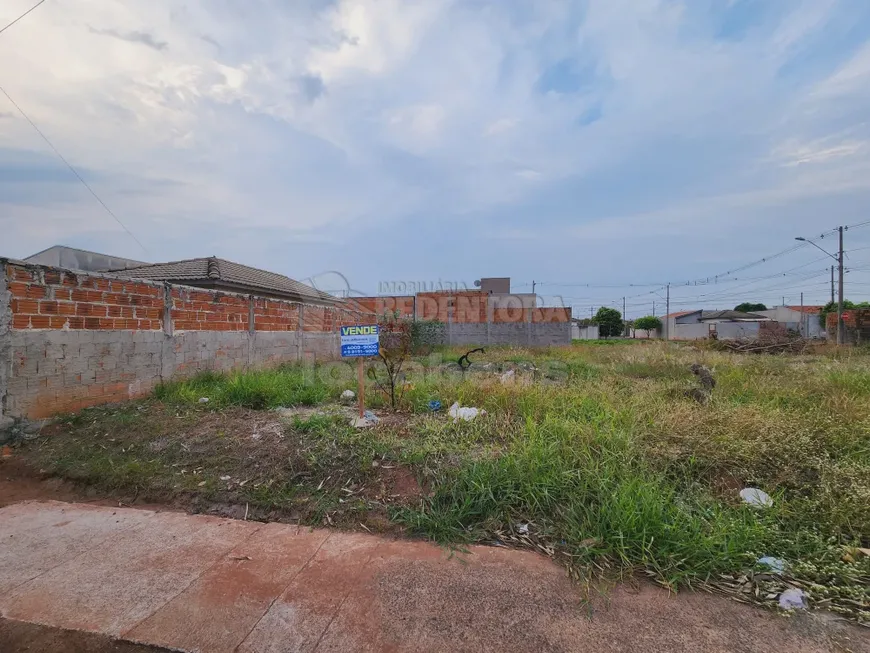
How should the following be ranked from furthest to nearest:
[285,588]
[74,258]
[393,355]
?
[74,258]
[393,355]
[285,588]

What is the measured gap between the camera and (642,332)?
46.0 m

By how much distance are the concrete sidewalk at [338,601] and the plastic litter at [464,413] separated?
1.64m

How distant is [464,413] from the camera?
12.8 feet

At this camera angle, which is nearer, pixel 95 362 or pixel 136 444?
pixel 136 444

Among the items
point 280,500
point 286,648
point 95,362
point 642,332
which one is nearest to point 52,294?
point 95,362

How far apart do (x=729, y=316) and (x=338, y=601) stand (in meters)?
49.1

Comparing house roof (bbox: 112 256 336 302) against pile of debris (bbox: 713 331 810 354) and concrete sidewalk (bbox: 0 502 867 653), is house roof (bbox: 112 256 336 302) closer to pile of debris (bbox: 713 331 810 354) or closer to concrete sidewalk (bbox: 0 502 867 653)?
concrete sidewalk (bbox: 0 502 867 653)

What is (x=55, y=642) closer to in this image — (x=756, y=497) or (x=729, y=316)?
(x=756, y=497)

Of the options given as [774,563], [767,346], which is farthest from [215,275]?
[767,346]

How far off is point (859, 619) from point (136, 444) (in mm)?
4726

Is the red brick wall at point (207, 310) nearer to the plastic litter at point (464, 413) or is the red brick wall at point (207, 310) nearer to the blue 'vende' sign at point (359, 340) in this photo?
the blue 'vende' sign at point (359, 340)

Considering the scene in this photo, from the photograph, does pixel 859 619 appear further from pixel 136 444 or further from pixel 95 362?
pixel 95 362

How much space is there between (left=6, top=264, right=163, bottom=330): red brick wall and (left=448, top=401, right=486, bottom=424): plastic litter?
409 centimetres

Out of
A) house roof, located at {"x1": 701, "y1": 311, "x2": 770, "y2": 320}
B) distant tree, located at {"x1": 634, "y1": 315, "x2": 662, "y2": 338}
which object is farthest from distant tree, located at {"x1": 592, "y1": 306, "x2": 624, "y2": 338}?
house roof, located at {"x1": 701, "y1": 311, "x2": 770, "y2": 320}
